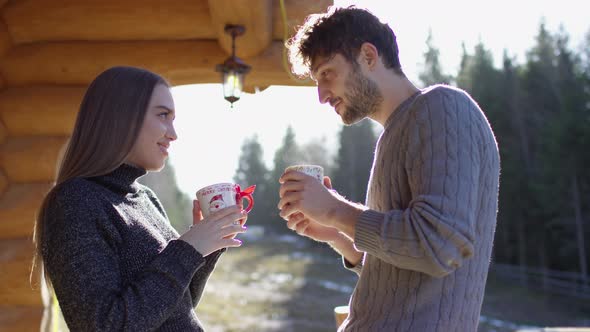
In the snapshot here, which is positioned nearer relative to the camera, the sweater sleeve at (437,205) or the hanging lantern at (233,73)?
the sweater sleeve at (437,205)

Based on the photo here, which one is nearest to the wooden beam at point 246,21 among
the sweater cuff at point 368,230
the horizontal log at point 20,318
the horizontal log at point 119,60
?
the horizontal log at point 119,60

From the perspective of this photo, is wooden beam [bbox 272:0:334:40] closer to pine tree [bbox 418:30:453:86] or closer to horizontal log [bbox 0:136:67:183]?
horizontal log [bbox 0:136:67:183]

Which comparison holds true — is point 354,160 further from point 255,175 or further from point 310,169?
point 310,169

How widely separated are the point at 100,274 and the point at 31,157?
2.76m

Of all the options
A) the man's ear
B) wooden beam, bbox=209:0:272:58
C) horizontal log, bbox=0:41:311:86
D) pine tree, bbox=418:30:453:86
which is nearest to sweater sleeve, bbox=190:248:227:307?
the man's ear

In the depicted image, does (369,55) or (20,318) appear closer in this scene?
(369,55)

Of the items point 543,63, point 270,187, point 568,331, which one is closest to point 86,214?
point 568,331

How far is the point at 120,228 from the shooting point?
4.77 ft

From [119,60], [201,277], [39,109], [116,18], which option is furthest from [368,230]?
[39,109]

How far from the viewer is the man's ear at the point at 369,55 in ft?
4.71

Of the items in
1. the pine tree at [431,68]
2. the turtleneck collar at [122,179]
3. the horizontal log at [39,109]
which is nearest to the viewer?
the turtleneck collar at [122,179]

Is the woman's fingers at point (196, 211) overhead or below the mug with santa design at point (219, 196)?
below

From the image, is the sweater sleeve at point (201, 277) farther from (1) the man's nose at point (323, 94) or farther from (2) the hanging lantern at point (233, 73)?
(2) the hanging lantern at point (233, 73)

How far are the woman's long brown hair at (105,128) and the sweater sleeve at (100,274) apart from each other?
14 cm
